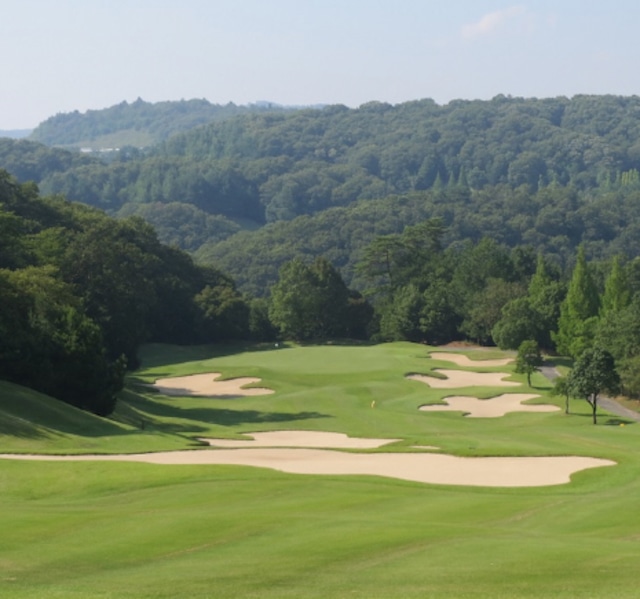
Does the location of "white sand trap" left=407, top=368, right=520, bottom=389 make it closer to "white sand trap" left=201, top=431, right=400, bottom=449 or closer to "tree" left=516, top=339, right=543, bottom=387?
"tree" left=516, top=339, right=543, bottom=387

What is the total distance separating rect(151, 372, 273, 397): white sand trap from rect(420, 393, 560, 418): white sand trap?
1143cm

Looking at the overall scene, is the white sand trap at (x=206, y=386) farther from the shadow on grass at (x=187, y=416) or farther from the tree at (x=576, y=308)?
the tree at (x=576, y=308)

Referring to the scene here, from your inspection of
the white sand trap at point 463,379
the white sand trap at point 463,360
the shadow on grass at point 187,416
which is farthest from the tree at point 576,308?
the shadow on grass at point 187,416

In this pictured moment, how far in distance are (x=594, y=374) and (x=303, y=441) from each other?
552 inches

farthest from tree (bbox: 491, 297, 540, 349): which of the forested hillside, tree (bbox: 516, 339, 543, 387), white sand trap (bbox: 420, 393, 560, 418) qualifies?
the forested hillside

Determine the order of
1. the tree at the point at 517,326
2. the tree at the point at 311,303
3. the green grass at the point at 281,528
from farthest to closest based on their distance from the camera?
1. the tree at the point at 311,303
2. the tree at the point at 517,326
3. the green grass at the point at 281,528

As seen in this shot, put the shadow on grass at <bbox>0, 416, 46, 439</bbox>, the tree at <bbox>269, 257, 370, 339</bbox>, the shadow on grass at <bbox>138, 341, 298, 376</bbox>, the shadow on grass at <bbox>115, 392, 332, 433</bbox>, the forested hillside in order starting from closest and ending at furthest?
1. the shadow on grass at <bbox>0, 416, 46, 439</bbox>
2. the forested hillside
3. the shadow on grass at <bbox>115, 392, 332, 433</bbox>
4. the shadow on grass at <bbox>138, 341, 298, 376</bbox>
5. the tree at <bbox>269, 257, 370, 339</bbox>

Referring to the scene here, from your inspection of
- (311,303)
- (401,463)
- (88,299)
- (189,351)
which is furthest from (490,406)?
(311,303)

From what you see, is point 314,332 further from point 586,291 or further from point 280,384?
point 280,384

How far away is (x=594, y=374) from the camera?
49.7 metres

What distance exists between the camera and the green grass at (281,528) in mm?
17141

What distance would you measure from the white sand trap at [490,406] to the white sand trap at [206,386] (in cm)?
1143

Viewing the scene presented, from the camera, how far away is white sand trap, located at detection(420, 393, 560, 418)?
182 ft

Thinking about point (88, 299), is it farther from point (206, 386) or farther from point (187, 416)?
point (187, 416)
